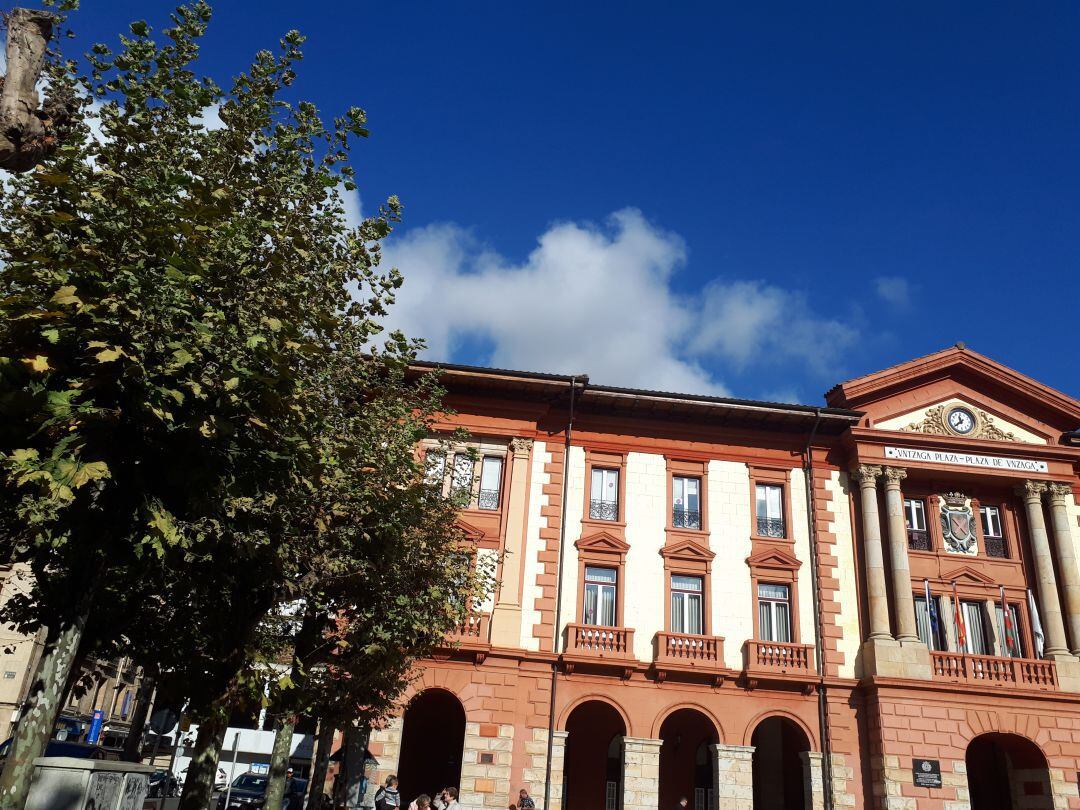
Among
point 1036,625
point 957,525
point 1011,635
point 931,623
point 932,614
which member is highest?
point 957,525

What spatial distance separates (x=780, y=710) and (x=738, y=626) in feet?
8.67

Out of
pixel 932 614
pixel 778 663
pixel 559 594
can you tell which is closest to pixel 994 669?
pixel 932 614

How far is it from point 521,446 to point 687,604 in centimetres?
719

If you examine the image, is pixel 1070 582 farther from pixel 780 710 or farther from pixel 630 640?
pixel 630 640

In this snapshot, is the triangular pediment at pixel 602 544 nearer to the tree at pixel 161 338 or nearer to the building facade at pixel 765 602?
the building facade at pixel 765 602

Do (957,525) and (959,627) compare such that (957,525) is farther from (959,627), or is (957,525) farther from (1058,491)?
(1058,491)

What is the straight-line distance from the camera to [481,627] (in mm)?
24797

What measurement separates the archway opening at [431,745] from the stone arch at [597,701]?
12.9 feet

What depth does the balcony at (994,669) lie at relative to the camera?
25219 mm

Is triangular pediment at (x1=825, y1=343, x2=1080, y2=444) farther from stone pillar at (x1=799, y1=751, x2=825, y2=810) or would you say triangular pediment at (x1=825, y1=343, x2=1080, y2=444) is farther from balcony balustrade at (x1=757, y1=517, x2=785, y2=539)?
stone pillar at (x1=799, y1=751, x2=825, y2=810)

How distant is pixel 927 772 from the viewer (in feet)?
78.1

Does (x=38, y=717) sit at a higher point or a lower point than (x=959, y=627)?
lower

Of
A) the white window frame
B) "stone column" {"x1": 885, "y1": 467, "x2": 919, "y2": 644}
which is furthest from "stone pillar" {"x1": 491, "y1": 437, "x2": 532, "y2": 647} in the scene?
"stone column" {"x1": 885, "y1": 467, "x2": 919, "y2": 644}

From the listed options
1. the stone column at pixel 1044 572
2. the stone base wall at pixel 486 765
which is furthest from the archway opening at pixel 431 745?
the stone column at pixel 1044 572
